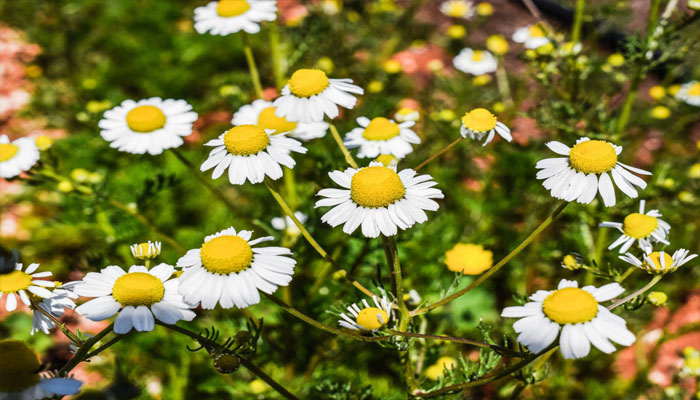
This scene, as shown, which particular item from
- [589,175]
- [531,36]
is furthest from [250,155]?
[531,36]

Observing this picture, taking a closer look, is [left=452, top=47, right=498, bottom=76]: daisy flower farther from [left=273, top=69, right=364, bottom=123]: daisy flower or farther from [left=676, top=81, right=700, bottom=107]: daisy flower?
[left=273, top=69, right=364, bottom=123]: daisy flower

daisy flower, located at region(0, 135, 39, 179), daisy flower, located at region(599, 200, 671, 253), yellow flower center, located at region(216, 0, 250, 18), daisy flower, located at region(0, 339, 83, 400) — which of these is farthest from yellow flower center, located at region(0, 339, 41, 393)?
yellow flower center, located at region(216, 0, 250, 18)

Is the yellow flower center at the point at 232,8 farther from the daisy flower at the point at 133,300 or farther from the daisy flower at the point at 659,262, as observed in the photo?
the daisy flower at the point at 659,262

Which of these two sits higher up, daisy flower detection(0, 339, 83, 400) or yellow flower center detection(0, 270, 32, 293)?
daisy flower detection(0, 339, 83, 400)

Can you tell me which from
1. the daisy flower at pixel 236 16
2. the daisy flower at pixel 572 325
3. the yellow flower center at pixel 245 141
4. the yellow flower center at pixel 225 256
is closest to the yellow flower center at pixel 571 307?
the daisy flower at pixel 572 325

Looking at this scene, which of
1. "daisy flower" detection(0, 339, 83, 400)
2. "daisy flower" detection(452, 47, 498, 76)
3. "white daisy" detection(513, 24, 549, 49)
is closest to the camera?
"daisy flower" detection(0, 339, 83, 400)

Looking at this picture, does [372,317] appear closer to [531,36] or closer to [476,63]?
[531,36]

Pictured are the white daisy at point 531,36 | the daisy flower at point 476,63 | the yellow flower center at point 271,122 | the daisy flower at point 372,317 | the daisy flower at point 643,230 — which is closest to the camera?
the daisy flower at point 372,317

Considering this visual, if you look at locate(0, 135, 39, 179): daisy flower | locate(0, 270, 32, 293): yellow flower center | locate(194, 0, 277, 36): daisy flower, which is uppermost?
locate(194, 0, 277, 36): daisy flower
